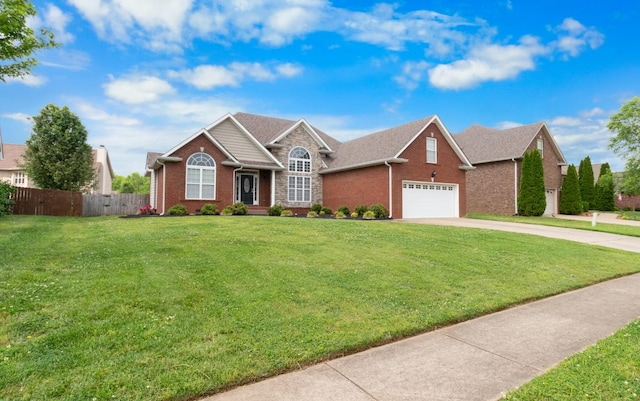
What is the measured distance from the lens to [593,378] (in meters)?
3.31

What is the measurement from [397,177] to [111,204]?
18.9 m

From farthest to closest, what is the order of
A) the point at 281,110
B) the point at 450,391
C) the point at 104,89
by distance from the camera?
the point at 281,110 → the point at 104,89 → the point at 450,391

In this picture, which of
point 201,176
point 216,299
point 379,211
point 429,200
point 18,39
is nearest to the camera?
point 216,299

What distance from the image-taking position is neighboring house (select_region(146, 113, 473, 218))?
19.4 meters

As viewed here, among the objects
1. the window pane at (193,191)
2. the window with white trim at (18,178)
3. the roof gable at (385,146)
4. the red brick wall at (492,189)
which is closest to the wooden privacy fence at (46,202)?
the window pane at (193,191)

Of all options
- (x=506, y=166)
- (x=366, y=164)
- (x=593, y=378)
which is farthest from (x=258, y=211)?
(x=506, y=166)

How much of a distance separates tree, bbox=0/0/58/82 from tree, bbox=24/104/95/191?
18.3 meters

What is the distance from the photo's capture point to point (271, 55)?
17078 millimetres

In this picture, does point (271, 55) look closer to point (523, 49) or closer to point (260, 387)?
point (523, 49)

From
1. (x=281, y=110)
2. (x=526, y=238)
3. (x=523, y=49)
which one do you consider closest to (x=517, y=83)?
(x=523, y=49)

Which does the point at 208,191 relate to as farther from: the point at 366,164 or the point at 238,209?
the point at 366,164

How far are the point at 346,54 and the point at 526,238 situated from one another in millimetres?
11828

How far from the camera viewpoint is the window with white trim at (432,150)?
72.6 feet

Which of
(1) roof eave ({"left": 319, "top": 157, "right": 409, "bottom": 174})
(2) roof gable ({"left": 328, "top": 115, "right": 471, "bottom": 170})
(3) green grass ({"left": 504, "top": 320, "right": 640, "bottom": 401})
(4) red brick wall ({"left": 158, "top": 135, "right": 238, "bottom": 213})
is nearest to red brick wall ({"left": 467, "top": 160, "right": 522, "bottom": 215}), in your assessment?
(2) roof gable ({"left": 328, "top": 115, "right": 471, "bottom": 170})
